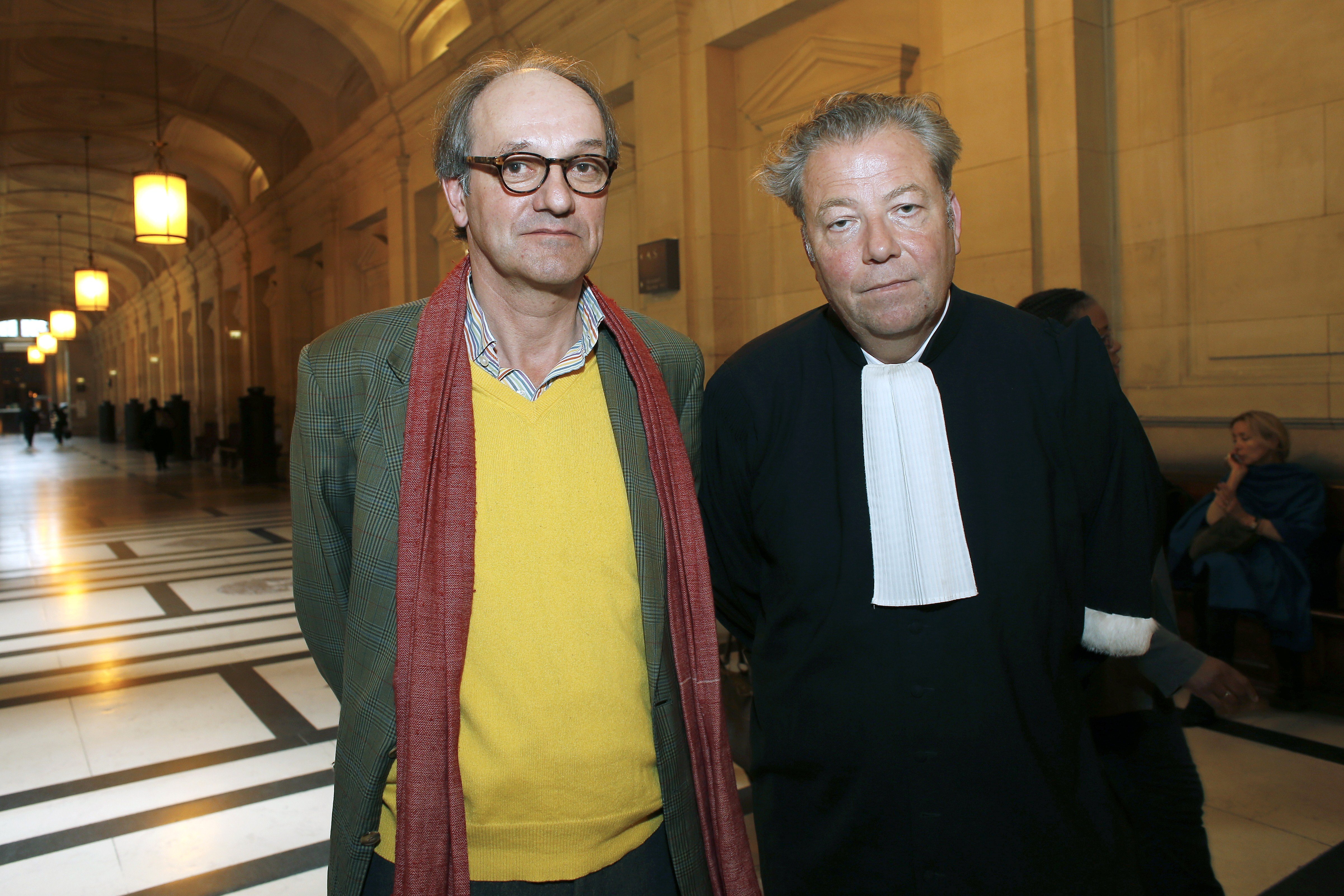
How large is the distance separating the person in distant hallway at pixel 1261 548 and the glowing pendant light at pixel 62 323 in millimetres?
24382

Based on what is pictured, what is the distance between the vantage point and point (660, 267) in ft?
25.8

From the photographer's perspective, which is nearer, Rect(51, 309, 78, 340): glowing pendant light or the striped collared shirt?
the striped collared shirt

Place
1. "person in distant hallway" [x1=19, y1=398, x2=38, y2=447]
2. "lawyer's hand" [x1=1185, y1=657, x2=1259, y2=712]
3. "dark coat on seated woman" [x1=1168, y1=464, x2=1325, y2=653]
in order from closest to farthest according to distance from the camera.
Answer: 1. "lawyer's hand" [x1=1185, y1=657, x2=1259, y2=712]
2. "dark coat on seated woman" [x1=1168, y1=464, x2=1325, y2=653]
3. "person in distant hallway" [x1=19, y1=398, x2=38, y2=447]

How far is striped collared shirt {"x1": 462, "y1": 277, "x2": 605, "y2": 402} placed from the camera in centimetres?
150

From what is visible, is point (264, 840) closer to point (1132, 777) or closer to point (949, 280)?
point (1132, 777)

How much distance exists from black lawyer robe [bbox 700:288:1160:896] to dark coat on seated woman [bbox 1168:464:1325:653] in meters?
3.29

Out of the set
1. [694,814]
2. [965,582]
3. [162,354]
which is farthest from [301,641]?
[162,354]

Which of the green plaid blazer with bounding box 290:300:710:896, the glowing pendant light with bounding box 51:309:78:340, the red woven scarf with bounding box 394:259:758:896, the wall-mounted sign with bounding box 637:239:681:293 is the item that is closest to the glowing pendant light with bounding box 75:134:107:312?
the glowing pendant light with bounding box 51:309:78:340

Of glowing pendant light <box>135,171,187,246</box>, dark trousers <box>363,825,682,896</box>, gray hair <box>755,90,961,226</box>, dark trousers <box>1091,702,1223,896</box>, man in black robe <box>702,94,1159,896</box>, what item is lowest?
dark trousers <box>1091,702,1223,896</box>

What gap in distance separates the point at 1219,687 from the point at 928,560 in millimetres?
870

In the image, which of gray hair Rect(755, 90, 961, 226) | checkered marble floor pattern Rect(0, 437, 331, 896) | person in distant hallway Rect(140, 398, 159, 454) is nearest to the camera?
gray hair Rect(755, 90, 961, 226)

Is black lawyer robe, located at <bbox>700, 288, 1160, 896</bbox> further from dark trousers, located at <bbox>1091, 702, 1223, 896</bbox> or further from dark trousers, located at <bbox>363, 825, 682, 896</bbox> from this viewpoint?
dark trousers, located at <bbox>1091, 702, 1223, 896</bbox>

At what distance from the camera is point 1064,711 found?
1.43m

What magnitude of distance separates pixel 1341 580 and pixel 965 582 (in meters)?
3.89
